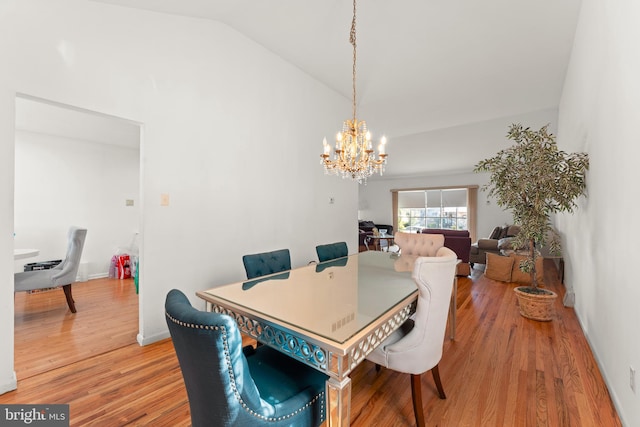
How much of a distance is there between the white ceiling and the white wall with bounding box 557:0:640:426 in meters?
0.63

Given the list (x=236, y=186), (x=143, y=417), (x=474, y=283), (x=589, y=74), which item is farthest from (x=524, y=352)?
(x=236, y=186)

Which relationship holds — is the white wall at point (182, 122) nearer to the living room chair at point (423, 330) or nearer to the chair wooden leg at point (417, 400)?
the living room chair at point (423, 330)

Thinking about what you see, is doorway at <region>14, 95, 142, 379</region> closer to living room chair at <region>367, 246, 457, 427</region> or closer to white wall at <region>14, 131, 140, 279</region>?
white wall at <region>14, 131, 140, 279</region>

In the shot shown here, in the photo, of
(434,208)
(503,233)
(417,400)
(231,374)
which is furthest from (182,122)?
(434,208)

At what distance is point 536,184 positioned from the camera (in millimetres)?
2773

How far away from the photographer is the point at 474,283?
14.9 feet

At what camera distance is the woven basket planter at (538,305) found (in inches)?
114

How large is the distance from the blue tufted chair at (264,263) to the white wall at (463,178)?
5.83 metres

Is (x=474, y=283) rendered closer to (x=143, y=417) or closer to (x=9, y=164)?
(x=143, y=417)

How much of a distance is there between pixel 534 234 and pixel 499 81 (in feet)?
8.52

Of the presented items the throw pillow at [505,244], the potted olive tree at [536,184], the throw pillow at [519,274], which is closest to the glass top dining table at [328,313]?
the potted olive tree at [536,184]

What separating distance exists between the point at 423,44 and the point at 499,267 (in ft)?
12.6

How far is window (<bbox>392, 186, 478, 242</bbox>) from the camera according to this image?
28.0 ft

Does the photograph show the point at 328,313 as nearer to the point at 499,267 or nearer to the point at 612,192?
the point at 612,192
